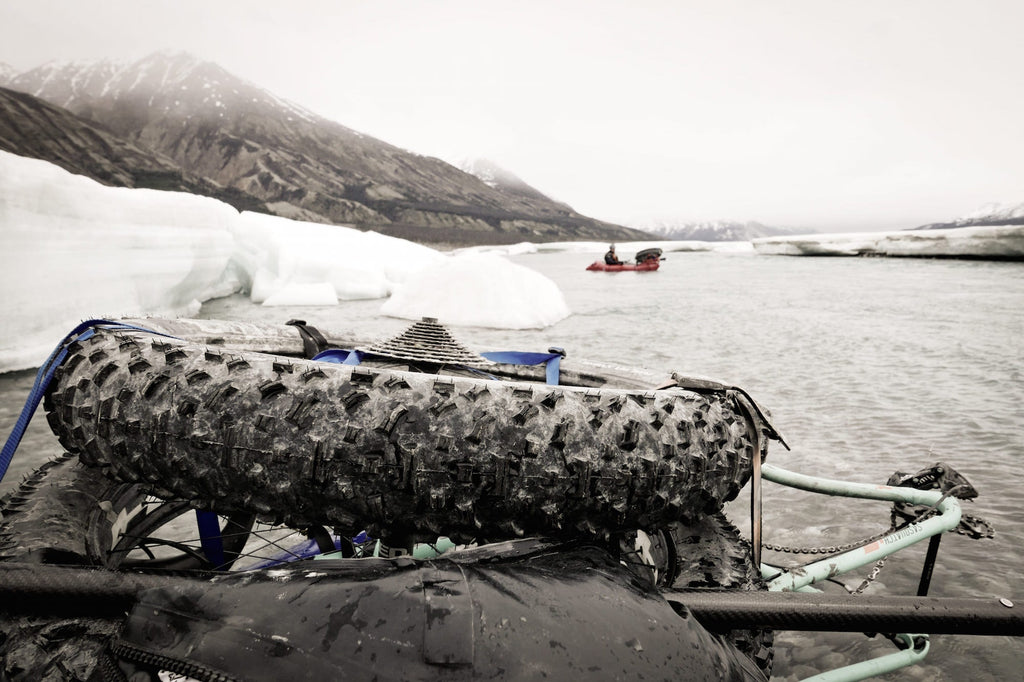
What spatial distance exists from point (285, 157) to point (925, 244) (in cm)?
12180

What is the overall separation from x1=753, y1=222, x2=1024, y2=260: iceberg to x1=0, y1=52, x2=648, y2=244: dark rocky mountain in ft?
205

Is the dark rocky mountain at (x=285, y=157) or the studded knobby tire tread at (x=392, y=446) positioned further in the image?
the dark rocky mountain at (x=285, y=157)

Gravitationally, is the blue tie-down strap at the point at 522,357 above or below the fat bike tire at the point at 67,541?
above

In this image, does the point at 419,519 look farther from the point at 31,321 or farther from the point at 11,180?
the point at 11,180

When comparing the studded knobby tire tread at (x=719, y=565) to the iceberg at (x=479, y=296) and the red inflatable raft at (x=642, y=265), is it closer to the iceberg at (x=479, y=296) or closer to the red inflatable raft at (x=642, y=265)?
the iceberg at (x=479, y=296)

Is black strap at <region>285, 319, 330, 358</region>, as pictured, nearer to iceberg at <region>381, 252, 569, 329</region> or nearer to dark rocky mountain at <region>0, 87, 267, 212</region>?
iceberg at <region>381, 252, 569, 329</region>

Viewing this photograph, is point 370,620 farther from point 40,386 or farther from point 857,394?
point 857,394

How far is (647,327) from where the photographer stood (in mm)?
9398

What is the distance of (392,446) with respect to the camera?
1217 millimetres

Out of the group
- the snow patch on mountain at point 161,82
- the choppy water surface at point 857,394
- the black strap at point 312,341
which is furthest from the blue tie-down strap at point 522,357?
the snow patch on mountain at point 161,82

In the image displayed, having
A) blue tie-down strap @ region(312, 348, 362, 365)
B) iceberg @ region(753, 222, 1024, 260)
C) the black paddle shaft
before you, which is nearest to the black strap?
blue tie-down strap @ region(312, 348, 362, 365)

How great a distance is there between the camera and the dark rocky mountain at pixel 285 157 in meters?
109

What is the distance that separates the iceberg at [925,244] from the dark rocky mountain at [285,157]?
62.4 meters

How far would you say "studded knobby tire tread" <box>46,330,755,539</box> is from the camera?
1.22m
